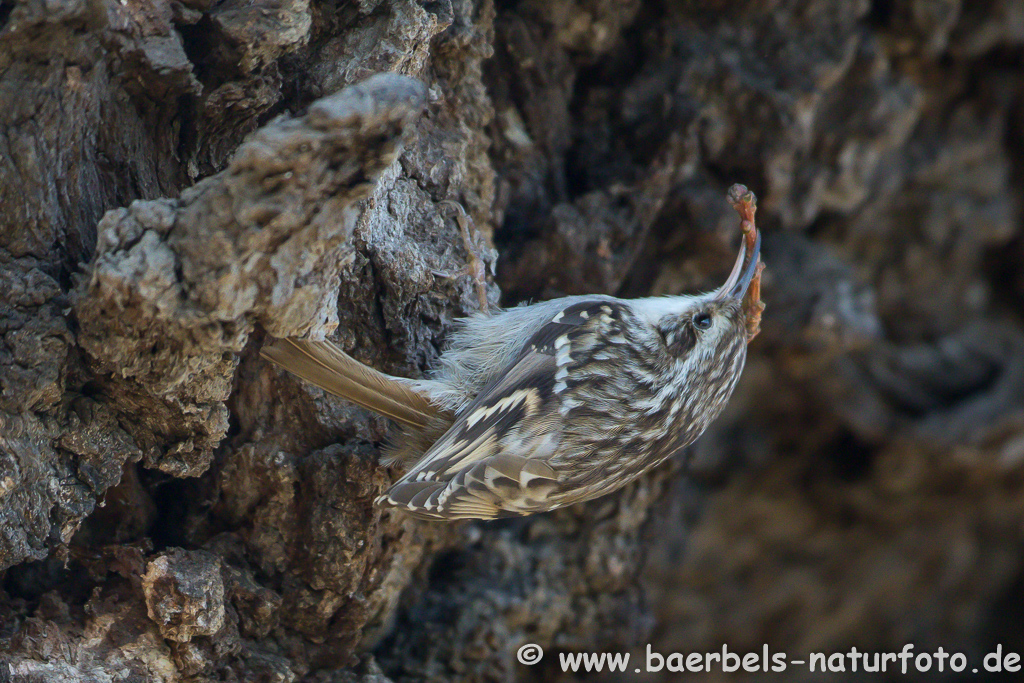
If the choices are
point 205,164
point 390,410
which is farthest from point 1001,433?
point 205,164

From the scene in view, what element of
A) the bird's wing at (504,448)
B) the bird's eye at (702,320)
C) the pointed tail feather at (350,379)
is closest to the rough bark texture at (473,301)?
the pointed tail feather at (350,379)

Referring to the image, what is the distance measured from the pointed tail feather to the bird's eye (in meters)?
0.69

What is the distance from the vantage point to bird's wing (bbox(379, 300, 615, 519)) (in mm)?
1748

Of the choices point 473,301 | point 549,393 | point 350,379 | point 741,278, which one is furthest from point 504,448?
point 741,278

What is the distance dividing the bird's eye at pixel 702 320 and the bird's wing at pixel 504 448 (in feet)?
1.06

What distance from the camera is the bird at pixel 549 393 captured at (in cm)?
177

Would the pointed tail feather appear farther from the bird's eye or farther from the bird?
the bird's eye

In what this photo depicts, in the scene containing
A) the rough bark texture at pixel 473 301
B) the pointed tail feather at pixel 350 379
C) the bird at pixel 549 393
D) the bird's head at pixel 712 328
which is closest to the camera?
the rough bark texture at pixel 473 301

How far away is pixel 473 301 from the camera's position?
2.21 meters

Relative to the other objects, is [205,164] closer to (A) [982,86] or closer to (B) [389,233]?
(B) [389,233]

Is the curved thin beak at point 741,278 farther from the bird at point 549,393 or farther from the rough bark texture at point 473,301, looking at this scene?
the rough bark texture at point 473,301

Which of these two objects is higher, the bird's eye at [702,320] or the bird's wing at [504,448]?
the bird's eye at [702,320]

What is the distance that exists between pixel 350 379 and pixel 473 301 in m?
0.55

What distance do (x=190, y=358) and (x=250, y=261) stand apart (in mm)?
230
